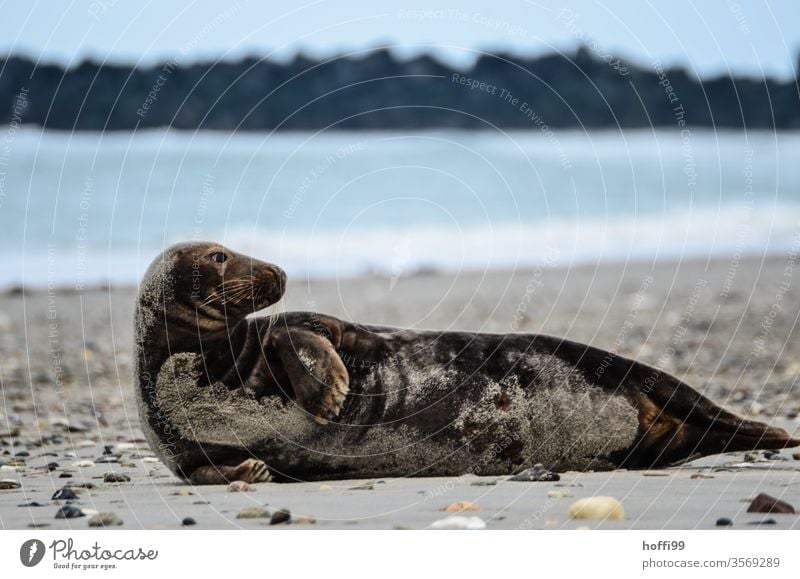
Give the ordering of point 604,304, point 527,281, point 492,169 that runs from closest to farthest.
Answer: point 604,304, point 527,281, point 492,169

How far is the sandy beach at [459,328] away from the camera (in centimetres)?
600

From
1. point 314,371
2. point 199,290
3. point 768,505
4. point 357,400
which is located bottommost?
point 768,505

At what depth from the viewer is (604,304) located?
14969mm

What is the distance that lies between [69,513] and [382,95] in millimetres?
24624

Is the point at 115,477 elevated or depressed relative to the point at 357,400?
depressed

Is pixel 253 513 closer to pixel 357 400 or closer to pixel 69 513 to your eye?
pixel 69 513

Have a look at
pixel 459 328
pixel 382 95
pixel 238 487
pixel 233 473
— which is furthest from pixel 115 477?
pixel 382 95

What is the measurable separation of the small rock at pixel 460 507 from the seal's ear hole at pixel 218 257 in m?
1.90

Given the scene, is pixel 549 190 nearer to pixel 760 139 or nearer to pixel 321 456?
pixel 760 139

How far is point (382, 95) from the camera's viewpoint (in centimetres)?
2994

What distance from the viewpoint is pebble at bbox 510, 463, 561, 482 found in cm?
662

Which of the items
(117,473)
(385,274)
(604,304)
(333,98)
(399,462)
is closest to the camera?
(399,462)

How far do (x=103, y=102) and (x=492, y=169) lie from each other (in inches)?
331
